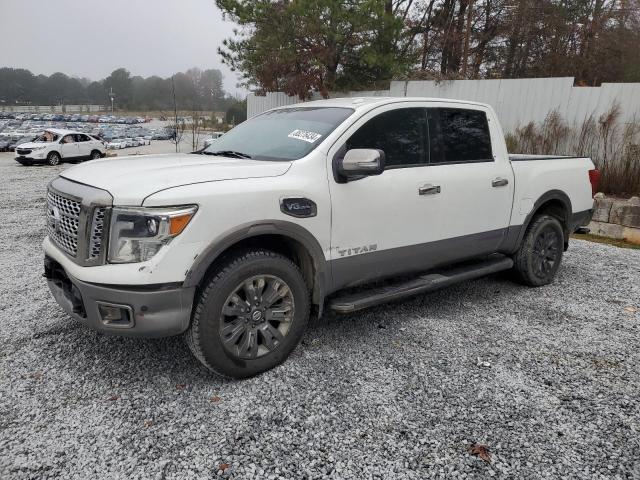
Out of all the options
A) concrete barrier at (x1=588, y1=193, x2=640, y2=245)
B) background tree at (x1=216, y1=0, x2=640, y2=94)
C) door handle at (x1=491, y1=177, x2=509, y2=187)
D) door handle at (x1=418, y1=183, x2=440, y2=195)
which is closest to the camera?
door handle at (x1=418, y1=183, x2=440, y2=195)

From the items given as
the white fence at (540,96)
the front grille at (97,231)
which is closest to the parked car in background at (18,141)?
the white fence at (540,96)

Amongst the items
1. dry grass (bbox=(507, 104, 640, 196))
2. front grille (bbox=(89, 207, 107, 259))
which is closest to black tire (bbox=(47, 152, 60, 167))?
dry grass (bbox=(507, 104, 640, 196))

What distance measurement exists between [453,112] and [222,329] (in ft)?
8.99

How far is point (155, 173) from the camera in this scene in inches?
110

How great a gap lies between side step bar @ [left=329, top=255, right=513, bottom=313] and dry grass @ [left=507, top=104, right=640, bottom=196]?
17.0ft

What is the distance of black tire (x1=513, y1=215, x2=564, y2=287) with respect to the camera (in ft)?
15.5

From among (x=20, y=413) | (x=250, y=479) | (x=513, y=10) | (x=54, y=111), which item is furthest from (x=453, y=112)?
(x=54, y=111)

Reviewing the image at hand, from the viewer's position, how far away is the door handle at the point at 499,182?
4172 millimetres

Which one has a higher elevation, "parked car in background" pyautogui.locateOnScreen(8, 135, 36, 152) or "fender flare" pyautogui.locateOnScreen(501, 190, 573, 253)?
"fender flare" pyautogui.locateOnScreen(501, 190, 573, 253)

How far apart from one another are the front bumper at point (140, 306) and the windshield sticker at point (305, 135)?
137 centimetres

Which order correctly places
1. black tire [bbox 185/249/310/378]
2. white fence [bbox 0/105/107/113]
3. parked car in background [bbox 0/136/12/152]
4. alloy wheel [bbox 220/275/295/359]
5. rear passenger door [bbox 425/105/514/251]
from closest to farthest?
1. black tire [bbox 185/249/310/378]
2. alloy wheel [bbox 220/275/295/359]
3. rear passenger door [bbox 425/105/514/251]
4. parked car in background [bbox 0/136/12/152]
5. white fence [bbox 0/105/107/113]

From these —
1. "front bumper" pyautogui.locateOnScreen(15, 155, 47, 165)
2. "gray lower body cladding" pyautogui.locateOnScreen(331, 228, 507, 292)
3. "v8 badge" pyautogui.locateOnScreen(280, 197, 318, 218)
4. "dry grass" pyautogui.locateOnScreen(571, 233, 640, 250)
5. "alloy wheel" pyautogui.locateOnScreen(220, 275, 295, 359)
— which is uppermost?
"v8 badge" pyautogui.locateOnScreen(280, 197, 318, 218)

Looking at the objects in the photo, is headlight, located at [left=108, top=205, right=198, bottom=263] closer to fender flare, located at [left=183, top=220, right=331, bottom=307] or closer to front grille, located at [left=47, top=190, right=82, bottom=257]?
fender flare, located at [left=183, top=220, right=331, bottom=307]

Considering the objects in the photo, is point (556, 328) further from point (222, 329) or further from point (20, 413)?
point (20, 413)
